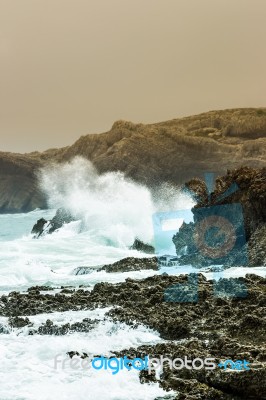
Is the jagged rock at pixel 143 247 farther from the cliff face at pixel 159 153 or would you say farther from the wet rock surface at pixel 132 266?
the cliff face at pixel 159 153

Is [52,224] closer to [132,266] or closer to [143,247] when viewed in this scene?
[143,247]

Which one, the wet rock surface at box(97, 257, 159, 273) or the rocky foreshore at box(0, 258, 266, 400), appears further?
the wet rock surface at box(97, 257, 159, 273)

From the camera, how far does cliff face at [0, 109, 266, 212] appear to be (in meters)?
106

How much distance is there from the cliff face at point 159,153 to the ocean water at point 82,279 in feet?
149

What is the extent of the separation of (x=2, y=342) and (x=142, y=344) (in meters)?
2.81

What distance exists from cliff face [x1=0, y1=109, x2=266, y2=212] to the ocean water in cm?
4550

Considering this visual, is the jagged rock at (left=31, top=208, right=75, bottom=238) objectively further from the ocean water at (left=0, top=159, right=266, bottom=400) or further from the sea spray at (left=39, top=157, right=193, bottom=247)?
the ocean water at (left=0, top=159, right=266, bottom=400)

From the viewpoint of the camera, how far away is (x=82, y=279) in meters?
21.7

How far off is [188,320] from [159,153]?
342 ft

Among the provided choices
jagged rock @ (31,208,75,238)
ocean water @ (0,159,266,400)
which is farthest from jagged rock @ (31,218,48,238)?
ocean water @ (0,159,266,400)

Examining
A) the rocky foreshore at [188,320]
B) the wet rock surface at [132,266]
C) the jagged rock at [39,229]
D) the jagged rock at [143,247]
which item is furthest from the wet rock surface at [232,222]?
the jagged rock at [39,229]

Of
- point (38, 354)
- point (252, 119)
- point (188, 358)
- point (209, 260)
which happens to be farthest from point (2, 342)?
point (252, 119)

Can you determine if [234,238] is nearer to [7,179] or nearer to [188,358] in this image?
[188,358]

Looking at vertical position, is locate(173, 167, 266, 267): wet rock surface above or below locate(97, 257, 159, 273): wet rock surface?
above
